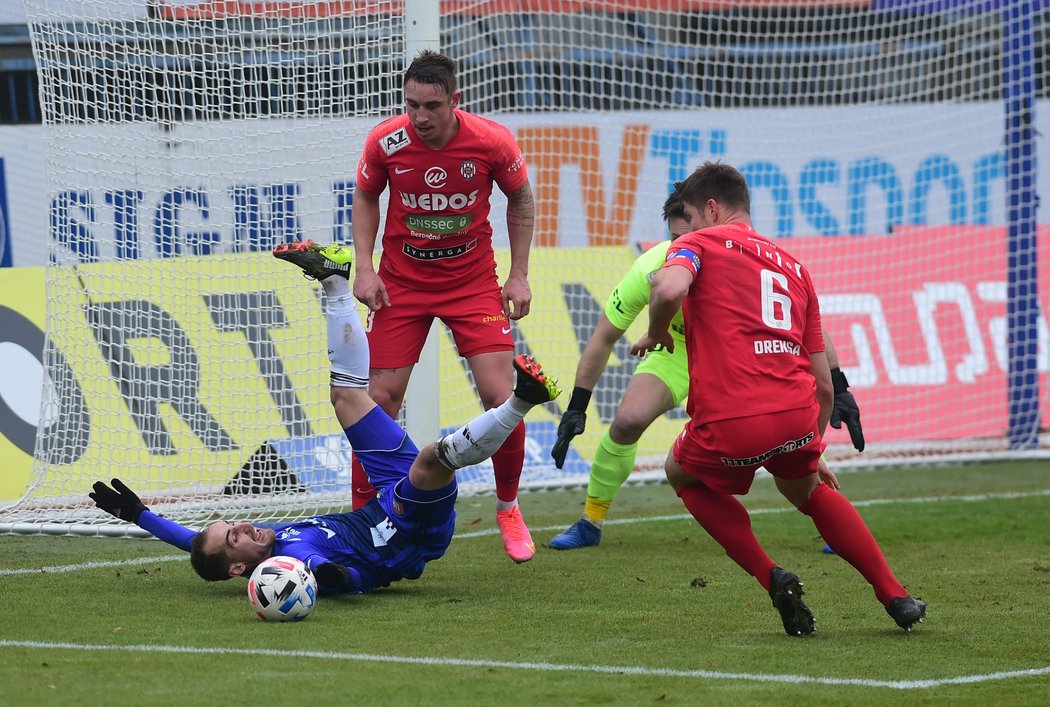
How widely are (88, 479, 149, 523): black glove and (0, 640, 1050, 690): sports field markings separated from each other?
1207 mm

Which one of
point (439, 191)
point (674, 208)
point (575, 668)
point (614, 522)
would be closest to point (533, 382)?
point (575, 668)

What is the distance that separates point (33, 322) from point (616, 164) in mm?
4755

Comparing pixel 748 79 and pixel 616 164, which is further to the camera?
pixel 748 79

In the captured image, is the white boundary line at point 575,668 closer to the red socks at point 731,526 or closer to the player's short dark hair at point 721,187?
the red socks at point 731,526

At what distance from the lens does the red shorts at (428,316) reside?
693cm

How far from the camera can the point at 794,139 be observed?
12.4 m

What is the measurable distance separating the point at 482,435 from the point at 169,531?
1.46m

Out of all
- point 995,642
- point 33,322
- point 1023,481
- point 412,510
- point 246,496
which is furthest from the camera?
point 1023,481

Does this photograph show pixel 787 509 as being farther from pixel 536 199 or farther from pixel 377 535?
pixel 377 535

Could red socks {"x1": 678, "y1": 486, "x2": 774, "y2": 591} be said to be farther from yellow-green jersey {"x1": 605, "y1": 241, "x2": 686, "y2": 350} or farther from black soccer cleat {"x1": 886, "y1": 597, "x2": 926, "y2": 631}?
yellow-green jersey {"x1": 605, "y1": 241, "x2": 686, "y2": 350}

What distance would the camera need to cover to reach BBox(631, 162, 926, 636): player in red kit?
5.11m

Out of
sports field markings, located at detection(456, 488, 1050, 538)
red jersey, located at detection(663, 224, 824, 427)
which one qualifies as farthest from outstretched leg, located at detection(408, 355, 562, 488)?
sports field markings, located at detection(456, 488, 1050, 538)

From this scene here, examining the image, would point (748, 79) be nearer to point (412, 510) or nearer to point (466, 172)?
point (466, 172)

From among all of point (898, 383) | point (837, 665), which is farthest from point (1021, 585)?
point (898, 383)
